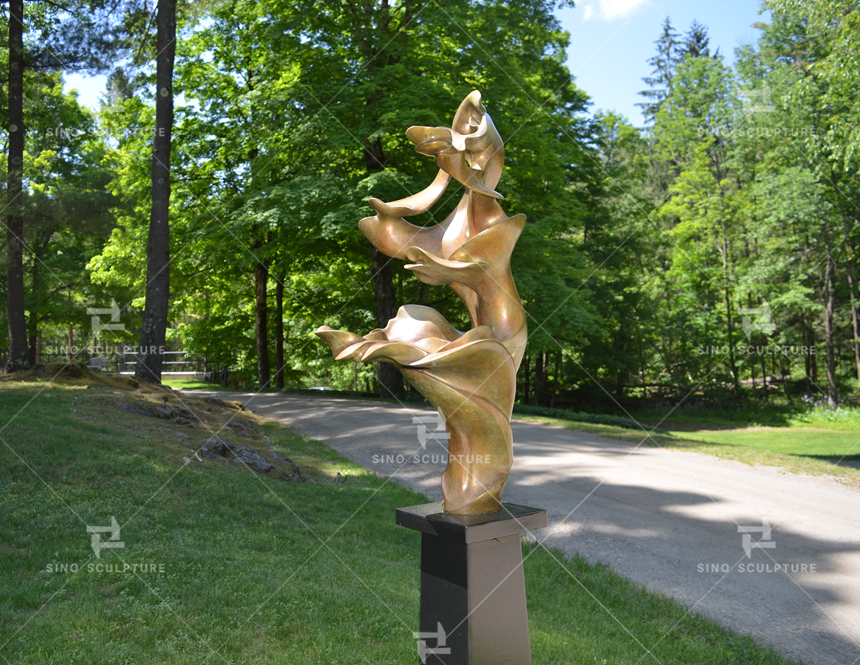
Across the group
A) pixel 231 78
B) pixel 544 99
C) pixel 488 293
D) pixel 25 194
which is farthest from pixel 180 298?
pixel 488 293

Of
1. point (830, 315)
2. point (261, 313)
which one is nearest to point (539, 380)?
point (261, 313)

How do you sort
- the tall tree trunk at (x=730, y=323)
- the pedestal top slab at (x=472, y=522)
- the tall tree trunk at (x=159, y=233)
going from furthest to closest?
1. the tall tree trunk at (x=730, y=323)
2. the tall tree trunk at (x=159, y=233)
3. the pedestal top slab at (x=472, y=522)

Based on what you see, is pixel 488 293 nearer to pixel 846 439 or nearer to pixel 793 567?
pixel 793 567

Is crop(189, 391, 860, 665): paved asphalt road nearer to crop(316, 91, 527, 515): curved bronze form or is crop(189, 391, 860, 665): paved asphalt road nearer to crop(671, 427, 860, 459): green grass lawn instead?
crop(316, 91, 527, 515): curved bronze form

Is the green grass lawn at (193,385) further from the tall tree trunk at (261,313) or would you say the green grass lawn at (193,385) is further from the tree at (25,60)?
the tree at (25,60)

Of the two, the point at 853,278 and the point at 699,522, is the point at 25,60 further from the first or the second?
the point at 853,278

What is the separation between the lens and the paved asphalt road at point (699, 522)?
5.39 m

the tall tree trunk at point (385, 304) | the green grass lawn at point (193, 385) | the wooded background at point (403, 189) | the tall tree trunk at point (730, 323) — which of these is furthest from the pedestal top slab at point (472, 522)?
the tall tree trunk at point (730, 323)

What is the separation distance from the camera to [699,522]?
7.75m

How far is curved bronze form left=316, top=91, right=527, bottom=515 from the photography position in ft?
9.26

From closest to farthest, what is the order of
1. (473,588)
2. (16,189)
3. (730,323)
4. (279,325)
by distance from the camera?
(473,588) < (16,189) < (279,325) < (730,323)

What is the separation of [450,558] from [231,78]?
71.6 ft

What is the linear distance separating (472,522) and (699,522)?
19.7 feet

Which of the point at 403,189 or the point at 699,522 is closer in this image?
the point at 699,522
